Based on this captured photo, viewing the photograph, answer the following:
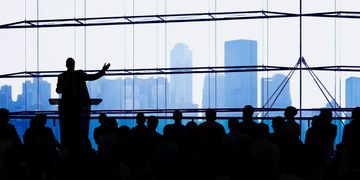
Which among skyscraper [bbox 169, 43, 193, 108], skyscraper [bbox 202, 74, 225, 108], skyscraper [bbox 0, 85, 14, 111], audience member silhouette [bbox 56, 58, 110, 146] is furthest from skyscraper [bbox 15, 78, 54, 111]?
audience member silhouette [bbox 56, 58, 110, 146]

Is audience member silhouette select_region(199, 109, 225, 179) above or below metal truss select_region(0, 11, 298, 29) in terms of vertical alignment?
below

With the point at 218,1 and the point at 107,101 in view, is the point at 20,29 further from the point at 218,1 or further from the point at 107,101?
the point at 218,1

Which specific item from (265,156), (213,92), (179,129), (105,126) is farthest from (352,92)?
(265,156)

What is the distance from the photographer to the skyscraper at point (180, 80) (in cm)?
1398

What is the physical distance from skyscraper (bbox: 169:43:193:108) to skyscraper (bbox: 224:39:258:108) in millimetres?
761

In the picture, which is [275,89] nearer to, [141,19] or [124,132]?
[141,19]

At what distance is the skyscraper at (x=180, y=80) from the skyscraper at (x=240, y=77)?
76cm

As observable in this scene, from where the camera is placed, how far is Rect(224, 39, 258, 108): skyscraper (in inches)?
557

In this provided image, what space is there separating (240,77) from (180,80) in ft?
4.41

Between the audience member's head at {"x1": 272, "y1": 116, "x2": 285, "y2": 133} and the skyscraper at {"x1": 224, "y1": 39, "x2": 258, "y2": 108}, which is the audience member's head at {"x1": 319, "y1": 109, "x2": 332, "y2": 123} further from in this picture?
the skyscraper at {"x1": 224, "y1": 39, "x2": 258, "y2": 108}

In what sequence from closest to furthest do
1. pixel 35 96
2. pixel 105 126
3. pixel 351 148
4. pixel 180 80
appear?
1. pixel 351 148
2. pixel 105 126
3. pixel 35 96
4. pixel 180 80

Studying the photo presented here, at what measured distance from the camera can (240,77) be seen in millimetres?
15070


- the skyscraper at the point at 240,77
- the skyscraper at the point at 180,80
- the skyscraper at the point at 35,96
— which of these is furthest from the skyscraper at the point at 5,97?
the skyscraper at the point at 240,77

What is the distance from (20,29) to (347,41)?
6511 mm
